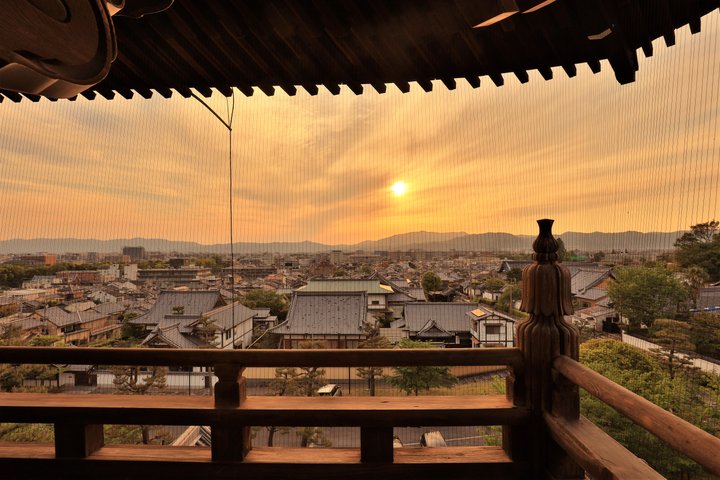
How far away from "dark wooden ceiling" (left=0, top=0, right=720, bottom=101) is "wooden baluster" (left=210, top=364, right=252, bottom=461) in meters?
1.42

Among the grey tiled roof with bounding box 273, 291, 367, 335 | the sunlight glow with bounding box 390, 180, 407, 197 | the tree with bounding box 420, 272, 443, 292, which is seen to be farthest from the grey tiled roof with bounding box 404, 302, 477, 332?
the sunlight glow with bounding box 390, 180, 407, 197

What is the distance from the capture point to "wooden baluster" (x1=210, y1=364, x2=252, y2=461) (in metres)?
1.43

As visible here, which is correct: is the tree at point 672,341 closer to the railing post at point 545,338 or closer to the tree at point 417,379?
the railing post at point 545,338

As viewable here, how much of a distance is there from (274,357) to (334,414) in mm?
367

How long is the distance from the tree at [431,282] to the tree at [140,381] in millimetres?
1799

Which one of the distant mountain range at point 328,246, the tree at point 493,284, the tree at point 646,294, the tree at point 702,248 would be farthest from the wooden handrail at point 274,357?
the tree at point 702,248

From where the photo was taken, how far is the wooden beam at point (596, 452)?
0.89m

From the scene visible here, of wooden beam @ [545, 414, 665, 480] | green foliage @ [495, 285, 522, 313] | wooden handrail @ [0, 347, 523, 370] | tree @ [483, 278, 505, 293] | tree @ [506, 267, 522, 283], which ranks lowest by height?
wooden beam @ [545, 414, 665, 480]

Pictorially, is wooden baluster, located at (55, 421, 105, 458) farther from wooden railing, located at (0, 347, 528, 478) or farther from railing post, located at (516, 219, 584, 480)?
railing post, located at (516, 219, 584, 480)

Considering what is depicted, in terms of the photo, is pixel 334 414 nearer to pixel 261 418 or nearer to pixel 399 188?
pixel 261 418

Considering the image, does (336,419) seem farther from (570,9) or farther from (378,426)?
(570,9)

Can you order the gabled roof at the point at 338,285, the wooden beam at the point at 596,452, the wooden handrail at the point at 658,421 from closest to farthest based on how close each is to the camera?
the wooden handrail at the point at 658,421, the wooden beam at the point at 596,452, the gabled roof at the point at 338,285

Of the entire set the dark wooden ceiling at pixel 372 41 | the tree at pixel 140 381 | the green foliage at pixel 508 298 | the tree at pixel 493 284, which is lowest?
the tree at pixel 140 381

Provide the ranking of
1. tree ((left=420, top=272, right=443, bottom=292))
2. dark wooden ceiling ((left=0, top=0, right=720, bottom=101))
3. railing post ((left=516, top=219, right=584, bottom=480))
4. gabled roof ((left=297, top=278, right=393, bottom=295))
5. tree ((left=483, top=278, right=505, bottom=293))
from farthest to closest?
gabled roof ((left=297, top=278, right=393, bottom=295)), tree ((left=420, top=272, right=443, bottom=292)), tree ((left=483, top=278, right=505, bottom=293)), railing post ((left=516, top=219, right=584, bottom=480)), dark wooden ceiling ((left=0, top=0, right=720, bottom=101))
